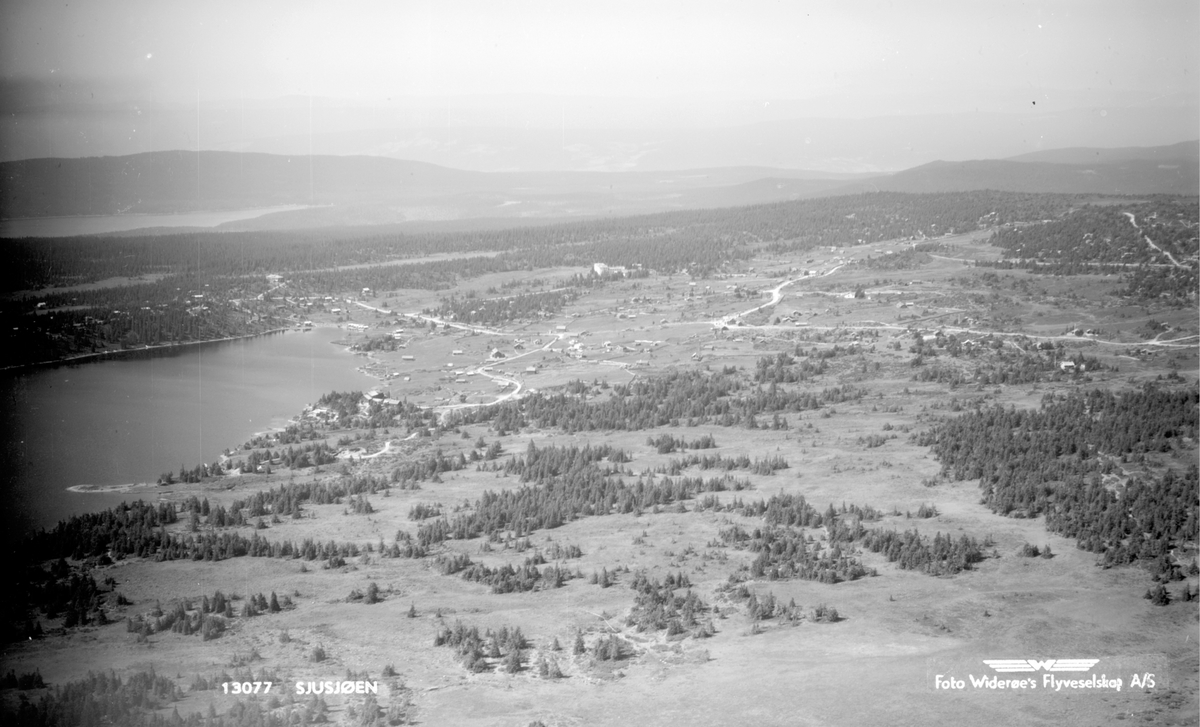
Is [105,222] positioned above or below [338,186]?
below

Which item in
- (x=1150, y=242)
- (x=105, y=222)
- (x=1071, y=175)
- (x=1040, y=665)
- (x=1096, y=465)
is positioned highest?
(x=105, y=222)

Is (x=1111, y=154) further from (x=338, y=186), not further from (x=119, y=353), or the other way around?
(x=119, y=353)

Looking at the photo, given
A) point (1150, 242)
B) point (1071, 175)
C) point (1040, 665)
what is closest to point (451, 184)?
point (1071, 175)

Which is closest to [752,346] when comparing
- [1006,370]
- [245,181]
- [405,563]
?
[1006,370]

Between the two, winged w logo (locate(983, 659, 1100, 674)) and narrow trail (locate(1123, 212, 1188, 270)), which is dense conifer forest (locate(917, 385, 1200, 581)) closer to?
winged w logo (locate(983, 659, 1100, 674))

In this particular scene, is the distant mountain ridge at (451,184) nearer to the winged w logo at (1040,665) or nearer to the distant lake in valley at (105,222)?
the distant lake in valley at (105,222)
